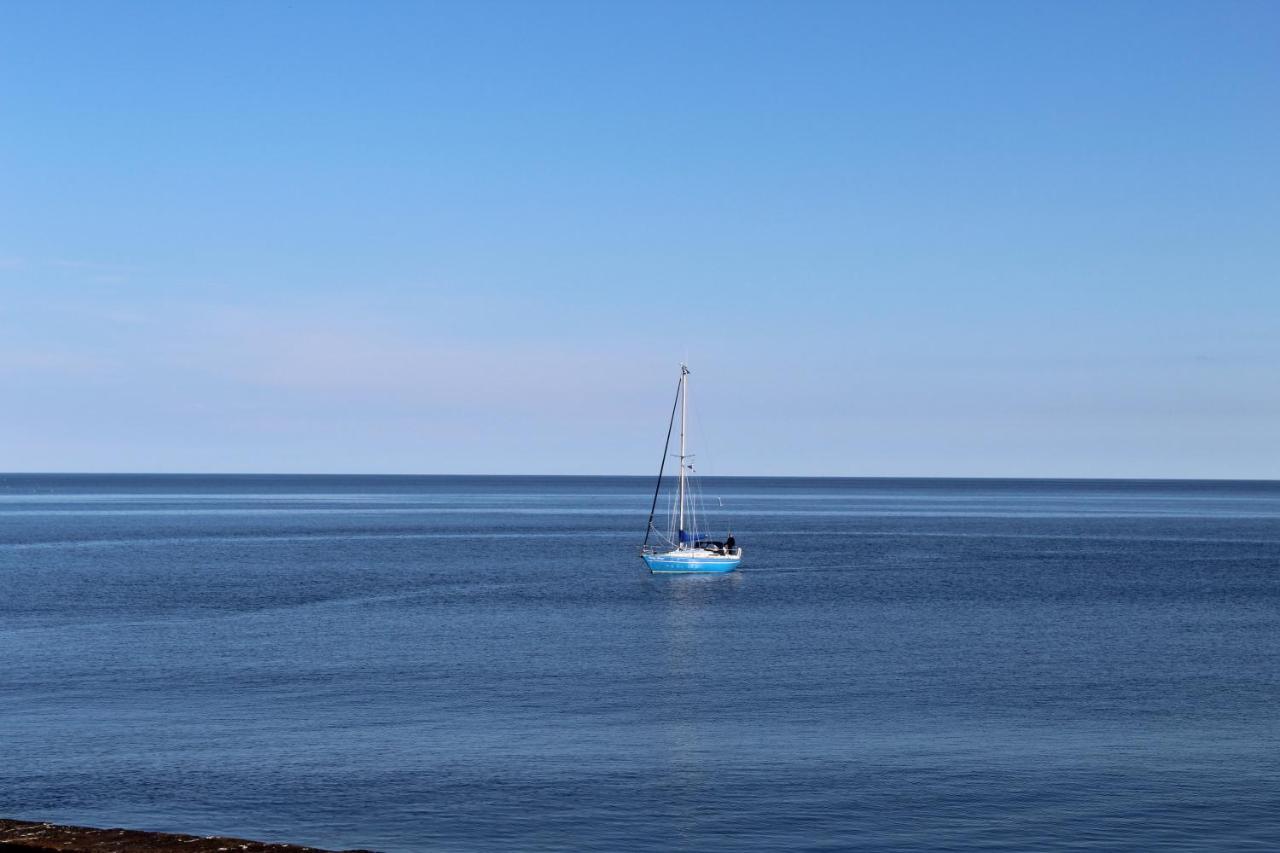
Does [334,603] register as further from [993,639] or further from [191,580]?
[993,639]

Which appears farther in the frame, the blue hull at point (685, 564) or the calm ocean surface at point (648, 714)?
the blue hull at point (685, 564)

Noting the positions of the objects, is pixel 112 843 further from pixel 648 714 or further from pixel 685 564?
pixel 685 564

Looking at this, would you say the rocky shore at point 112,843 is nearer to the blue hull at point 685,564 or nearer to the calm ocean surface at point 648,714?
the calm ocean surface at point 648,714

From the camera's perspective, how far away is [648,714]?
50.1 metres

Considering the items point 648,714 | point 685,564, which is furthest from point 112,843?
point 685,564

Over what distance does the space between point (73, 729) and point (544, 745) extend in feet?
53.8

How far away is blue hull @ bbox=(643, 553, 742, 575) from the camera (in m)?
115

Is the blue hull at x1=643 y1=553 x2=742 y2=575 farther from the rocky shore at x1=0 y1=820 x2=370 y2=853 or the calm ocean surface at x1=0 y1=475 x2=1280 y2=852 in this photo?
the rocky shore at x1=0 y1=820 x2=370 y2=853

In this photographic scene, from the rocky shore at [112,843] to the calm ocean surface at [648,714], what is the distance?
9350 millimetres

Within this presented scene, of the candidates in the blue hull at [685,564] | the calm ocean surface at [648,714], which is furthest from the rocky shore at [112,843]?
the blue hull at [685,564]

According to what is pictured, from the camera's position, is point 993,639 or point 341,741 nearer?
point 341,741

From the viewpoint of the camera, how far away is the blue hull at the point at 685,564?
114750 millimetres

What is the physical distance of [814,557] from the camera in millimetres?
141375

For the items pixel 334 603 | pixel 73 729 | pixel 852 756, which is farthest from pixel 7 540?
pixel 852 756
